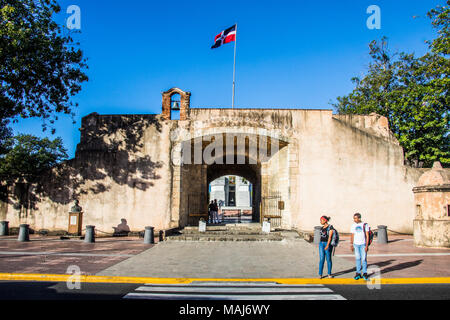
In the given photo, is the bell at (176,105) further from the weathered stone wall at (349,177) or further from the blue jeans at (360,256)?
the blue jeans at (360,256)

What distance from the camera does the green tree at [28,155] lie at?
1171 inches

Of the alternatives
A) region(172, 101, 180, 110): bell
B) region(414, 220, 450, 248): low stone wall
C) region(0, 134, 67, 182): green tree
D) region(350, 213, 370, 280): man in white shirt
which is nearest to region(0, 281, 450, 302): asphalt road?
region(350, 213, 370, 280): man in white shirt

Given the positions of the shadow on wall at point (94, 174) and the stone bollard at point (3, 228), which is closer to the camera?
the stone bollard at point (3, 228)

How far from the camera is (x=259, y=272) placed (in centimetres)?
770

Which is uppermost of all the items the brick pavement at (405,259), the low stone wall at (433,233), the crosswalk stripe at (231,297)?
the low stone wall at (433,233)

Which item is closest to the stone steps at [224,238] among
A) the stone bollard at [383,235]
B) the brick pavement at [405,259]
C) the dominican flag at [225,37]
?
the brick pavement at [405,259]

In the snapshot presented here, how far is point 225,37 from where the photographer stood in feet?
55.4

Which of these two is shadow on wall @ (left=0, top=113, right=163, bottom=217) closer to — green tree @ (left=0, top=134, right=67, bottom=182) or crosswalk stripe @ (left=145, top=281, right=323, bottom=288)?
crosswalk stripe @ (left=145, top=281, right=323, bottom=288)

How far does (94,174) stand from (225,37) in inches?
397

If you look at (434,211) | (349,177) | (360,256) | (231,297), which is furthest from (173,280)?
(349,177)

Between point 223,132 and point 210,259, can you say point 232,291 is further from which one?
point 223,132

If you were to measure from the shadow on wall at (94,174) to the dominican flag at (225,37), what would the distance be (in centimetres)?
563
